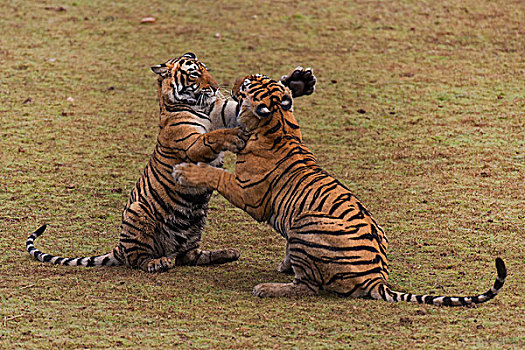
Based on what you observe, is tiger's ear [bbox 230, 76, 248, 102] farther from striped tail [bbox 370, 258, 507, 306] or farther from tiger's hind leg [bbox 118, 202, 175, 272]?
striped tail [bbox 370, 258, 507, 306]

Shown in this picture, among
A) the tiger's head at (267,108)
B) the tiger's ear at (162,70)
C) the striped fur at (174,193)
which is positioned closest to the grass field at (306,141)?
the striped fur at (174,193)

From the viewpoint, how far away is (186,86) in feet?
18.3

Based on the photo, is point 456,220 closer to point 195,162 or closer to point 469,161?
point 469,161

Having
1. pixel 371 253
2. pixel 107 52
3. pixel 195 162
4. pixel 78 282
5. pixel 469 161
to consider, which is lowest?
pixel 78 282

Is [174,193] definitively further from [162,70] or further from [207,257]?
[162,70]

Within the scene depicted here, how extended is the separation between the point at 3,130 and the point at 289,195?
499 cm

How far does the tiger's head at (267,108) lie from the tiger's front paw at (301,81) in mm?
555

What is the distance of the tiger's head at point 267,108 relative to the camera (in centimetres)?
513

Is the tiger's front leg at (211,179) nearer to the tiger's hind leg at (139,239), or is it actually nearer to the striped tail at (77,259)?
the tiger's hind leg at (139,239)

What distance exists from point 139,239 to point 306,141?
3517 mm

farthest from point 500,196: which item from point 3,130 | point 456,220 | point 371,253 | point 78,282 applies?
point 3,130

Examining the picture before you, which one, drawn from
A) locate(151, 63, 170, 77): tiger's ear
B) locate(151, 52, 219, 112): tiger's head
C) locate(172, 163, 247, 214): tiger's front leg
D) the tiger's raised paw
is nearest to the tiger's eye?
locate(172, 163, 247, 214): tiger's front leg

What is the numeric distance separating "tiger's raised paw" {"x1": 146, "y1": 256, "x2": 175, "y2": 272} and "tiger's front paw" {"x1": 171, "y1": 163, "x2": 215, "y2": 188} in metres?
0.61

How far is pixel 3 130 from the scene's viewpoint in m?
8.55
